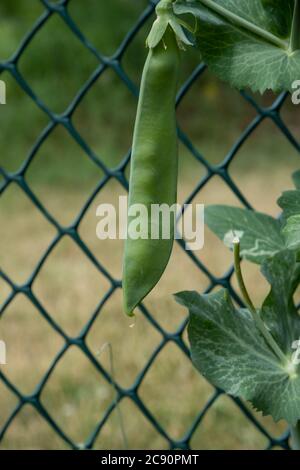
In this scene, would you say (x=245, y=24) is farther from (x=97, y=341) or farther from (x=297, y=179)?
(x=97, y=341)

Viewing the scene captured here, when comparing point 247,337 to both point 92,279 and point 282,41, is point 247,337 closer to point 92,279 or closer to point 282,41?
point 282,41

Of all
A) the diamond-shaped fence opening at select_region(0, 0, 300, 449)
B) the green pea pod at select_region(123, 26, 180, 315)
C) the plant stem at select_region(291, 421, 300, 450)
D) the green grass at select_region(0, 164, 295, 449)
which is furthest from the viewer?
the green grass at select_region(0, 164, 295, 449)

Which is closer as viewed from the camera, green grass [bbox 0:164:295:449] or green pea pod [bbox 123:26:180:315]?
green pea pod [bbox 123:26:180:315]

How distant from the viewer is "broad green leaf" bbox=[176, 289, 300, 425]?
58cm

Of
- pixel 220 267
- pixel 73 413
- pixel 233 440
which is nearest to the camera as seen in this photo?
pixel 233 440

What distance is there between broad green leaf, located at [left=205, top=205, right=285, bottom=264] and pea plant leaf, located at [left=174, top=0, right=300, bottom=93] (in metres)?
0.13

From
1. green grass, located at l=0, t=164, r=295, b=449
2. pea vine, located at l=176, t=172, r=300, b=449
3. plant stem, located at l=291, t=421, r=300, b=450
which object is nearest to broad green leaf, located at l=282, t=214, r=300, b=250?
pea vine, located at l=176, t=172, r=300, b=449

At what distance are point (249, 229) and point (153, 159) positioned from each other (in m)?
0.18

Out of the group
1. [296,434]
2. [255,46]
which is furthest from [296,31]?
[296,434]

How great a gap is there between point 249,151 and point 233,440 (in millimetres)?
1750

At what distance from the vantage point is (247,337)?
0.59 meters

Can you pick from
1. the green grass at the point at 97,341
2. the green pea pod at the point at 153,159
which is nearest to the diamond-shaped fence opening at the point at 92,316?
the green grass at the point at 97,341

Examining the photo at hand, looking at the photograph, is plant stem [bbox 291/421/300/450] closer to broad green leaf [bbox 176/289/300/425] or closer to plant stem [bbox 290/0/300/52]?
broad green leaf [bbox 176/289/300/425]
